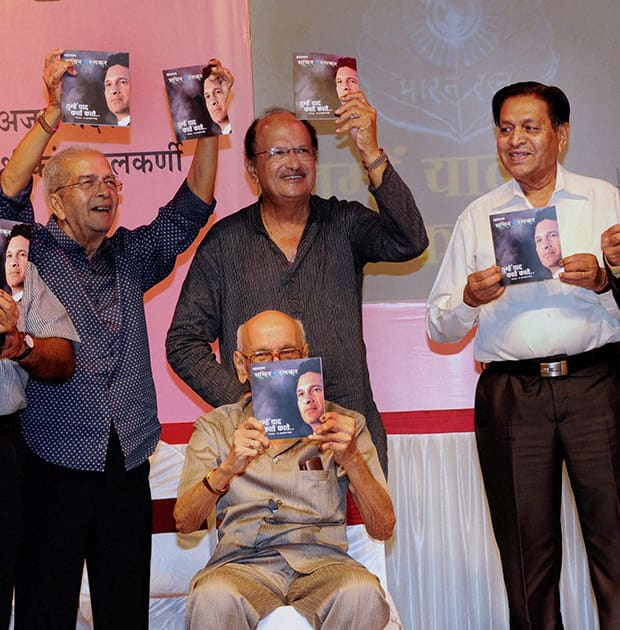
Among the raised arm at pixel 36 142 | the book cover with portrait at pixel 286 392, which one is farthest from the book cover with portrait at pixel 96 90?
the book cover with portrait at pixel 286 392

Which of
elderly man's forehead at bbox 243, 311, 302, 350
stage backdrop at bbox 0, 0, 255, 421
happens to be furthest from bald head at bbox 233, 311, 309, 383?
stage backdrop at bbox 0, 0, 255, 421

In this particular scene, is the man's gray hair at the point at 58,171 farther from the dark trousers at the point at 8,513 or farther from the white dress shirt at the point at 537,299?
the white dress shirt at the point at 537,299

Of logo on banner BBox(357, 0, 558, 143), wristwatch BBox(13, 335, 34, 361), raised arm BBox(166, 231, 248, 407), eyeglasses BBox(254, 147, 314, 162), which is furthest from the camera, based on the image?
logo on banner BBox(357, 0, 558, 143)

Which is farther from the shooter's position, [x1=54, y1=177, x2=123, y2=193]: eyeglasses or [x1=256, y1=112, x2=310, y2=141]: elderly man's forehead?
[x1=256, y1=112, x2=310, y2=141]: elderly man's forehead

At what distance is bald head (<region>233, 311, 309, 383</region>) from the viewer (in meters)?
2.83

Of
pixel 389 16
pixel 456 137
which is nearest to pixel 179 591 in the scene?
pixel 456 137

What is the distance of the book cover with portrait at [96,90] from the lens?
3.02m

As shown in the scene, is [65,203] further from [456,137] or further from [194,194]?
[456,137]

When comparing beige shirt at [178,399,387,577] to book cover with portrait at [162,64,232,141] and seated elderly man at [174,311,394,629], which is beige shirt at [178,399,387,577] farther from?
book cover with portrait at [162,64,232,141]

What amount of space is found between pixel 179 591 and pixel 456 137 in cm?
235

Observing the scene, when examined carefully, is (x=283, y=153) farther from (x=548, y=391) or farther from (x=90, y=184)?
(x=548, y=391)

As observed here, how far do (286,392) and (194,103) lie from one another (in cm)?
115

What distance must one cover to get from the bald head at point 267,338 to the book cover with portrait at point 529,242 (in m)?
0.68

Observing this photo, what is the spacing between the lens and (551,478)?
305cm
